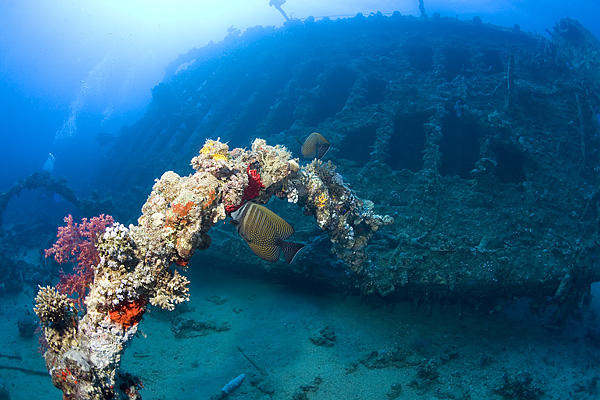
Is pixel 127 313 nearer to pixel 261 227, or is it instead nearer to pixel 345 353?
pixel 261 227

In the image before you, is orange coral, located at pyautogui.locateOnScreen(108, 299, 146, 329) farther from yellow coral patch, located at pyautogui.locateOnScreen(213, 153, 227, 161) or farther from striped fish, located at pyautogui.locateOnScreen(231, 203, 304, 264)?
yellow coral patch, located at pyautogui.locateOnScreen(213, 153, 227, 161)

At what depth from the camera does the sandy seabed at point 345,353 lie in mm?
5004

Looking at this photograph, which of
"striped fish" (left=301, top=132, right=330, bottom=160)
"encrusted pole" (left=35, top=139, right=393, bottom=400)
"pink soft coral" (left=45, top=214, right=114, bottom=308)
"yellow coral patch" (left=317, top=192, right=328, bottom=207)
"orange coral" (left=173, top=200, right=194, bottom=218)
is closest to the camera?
"encrusted pole" (left=35, top=139, right=393, bottom=400)

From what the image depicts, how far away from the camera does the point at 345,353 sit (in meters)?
5.67

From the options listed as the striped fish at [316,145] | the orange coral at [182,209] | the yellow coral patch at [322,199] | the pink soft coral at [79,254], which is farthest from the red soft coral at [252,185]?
the pink soft coral at [79,254]

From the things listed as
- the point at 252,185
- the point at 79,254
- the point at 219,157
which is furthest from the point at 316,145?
the point at 79,254

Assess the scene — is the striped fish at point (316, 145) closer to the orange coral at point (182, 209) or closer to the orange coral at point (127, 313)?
the orange coral at point (182, 209)

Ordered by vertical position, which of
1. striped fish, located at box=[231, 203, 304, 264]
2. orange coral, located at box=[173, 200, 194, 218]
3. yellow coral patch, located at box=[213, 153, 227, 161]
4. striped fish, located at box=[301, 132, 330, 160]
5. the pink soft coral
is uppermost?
striped fish, located at box=[301, 132, 330, 160]

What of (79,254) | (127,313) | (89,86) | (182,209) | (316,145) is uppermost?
(316,145)

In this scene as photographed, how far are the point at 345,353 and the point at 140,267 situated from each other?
4.43 metres

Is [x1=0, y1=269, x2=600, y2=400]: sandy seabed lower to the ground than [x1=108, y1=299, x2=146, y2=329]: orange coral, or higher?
lower

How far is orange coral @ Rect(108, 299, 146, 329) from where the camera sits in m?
2.56

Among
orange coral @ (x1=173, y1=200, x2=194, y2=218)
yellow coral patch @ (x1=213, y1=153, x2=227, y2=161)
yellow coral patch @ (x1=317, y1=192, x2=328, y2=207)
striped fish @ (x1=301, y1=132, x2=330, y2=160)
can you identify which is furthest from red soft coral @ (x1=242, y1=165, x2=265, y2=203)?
striped fish @ (x1=301, y1=132, x2=330, y2=160)

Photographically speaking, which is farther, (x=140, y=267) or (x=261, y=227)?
(x=261, y=227)
